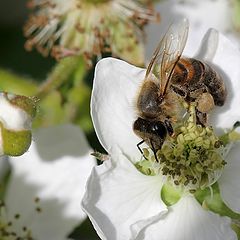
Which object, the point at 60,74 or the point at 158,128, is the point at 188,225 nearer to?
the point at 158,128

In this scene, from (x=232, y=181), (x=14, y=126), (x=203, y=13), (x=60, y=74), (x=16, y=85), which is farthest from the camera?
(x=203, y=13)

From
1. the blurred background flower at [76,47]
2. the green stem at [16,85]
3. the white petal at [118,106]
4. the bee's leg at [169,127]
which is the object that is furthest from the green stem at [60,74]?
the bee's leg at [169,127]

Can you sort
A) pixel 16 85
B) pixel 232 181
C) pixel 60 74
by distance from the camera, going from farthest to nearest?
pixel 16 85
pixel 60 74
pixel 232 181

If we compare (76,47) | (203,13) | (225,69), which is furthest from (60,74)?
(203,13)

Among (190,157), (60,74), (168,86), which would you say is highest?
(168,86)

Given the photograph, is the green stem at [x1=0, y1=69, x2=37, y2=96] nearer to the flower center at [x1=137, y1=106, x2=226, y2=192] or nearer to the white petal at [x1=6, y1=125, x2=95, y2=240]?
the white petal at [x1=6, y1=125, x2=95, y2=240]

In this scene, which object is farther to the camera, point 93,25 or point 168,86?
point 93,25

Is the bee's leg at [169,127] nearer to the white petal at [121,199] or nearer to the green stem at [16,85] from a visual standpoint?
the white petal at [121,199]

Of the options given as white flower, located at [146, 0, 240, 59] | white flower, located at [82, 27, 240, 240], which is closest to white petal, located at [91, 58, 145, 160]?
white flower, located at [82, 27, 240, 240]
